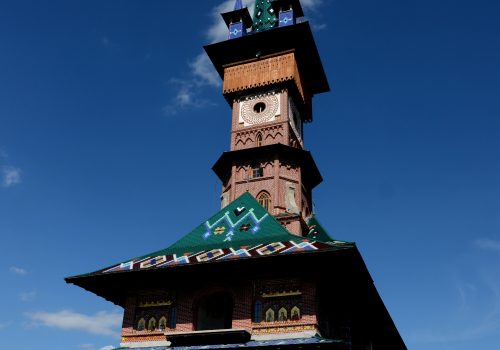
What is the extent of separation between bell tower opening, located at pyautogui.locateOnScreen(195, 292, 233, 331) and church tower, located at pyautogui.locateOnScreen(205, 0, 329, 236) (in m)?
7.46

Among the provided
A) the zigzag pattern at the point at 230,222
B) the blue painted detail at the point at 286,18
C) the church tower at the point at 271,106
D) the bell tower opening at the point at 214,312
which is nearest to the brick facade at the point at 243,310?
the bell tower opening at the point at 214,312

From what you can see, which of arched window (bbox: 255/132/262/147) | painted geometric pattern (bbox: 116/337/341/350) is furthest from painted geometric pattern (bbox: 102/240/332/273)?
arched window (bbox: 255/132/262/147)

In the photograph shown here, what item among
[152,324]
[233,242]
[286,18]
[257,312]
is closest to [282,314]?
[257,312]

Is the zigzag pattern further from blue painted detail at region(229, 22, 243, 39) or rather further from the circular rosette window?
blue painted detail at region(229, 22, 243, 39)

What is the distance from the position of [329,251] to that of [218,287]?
5287 millimetres

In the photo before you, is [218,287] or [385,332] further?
[385,332]

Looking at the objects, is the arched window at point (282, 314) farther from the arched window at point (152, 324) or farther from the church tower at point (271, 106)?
the church tower at point (271, 106)

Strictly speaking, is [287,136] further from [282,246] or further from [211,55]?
[282,246]

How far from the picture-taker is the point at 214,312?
24688 millimetres

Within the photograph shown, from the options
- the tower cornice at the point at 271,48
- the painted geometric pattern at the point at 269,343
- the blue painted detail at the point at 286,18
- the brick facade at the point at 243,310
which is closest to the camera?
the painted geometric pattern at the point at 269,343

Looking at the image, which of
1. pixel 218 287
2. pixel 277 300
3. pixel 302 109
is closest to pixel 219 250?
pixel 218 287

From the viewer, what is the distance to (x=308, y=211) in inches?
1419

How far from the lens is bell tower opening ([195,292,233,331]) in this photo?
23.0 meters

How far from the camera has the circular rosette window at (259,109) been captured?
3619cm
